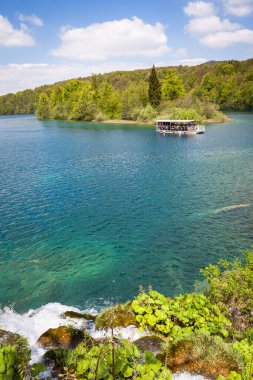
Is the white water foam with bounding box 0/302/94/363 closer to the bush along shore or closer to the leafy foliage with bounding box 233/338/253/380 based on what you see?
the bush along shore

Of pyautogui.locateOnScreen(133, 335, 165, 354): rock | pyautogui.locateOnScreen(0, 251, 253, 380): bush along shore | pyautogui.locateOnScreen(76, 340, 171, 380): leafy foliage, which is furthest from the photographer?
pyautogui.locateOnScreen(133, 335, 165, 354): rock

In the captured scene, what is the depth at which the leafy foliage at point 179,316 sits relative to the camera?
1233 centimetres

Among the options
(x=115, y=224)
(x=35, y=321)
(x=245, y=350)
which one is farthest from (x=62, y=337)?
(x=115, y=224)

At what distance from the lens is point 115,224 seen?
103 feet

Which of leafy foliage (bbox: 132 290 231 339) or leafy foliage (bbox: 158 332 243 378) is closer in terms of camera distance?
leafy foliage (bbox: 158 332 243 378)

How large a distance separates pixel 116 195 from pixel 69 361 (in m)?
31.3

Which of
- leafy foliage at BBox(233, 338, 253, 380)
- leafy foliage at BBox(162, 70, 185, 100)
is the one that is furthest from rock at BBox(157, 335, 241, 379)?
leafy foliage at BBox(162, 70, 185, 100)

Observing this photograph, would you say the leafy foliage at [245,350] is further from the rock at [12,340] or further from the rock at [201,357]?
the rock at [12,340]

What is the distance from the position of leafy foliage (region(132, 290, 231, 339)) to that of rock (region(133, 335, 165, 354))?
42cm

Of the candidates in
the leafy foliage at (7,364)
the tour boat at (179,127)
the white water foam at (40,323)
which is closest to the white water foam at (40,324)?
the white water foam at (40,323)

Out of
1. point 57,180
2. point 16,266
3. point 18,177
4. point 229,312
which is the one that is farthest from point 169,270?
point 18,177

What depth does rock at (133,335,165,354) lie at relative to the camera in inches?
475

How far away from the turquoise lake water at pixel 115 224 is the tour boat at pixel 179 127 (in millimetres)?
38324

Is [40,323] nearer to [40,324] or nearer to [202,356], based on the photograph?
[40,324]
